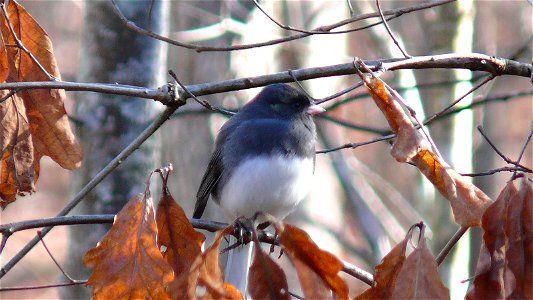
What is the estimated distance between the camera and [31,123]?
1792mm

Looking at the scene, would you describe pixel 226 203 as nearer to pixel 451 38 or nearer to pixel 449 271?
pixel 449 271

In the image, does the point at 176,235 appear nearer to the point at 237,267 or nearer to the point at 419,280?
the point at 419,280

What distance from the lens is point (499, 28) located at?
34.8 feet

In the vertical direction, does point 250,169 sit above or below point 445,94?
below

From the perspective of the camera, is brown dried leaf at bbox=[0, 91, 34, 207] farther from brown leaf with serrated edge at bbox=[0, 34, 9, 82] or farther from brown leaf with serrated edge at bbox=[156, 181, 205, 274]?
brown leaf with serrated edge at bbox=[156, 181, 205, 274]

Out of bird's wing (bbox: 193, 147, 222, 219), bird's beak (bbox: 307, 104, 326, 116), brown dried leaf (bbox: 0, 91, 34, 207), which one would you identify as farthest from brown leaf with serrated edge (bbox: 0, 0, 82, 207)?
bird's beak (bbox: 307, 104, 326, 116)

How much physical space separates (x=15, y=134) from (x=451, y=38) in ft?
11.1

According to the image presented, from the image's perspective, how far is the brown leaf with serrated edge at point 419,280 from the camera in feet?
4.36

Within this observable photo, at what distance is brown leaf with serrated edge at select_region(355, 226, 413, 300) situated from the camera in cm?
145

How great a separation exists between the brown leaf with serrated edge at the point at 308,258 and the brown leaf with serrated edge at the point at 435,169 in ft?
0.72

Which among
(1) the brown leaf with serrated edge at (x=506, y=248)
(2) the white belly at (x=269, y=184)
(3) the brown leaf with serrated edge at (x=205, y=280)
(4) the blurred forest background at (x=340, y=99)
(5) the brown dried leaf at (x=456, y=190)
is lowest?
(3) the brown leaf with serrated edge at (x=205, y=280)

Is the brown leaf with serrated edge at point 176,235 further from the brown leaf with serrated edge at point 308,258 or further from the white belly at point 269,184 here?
the white belly at point 269,184

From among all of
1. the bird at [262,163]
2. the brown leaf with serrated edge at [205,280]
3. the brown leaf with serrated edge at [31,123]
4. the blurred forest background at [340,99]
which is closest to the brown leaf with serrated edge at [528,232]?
the brown leaf with serrated edge at [205,280]

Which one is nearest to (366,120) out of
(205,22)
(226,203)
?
(205,22)
